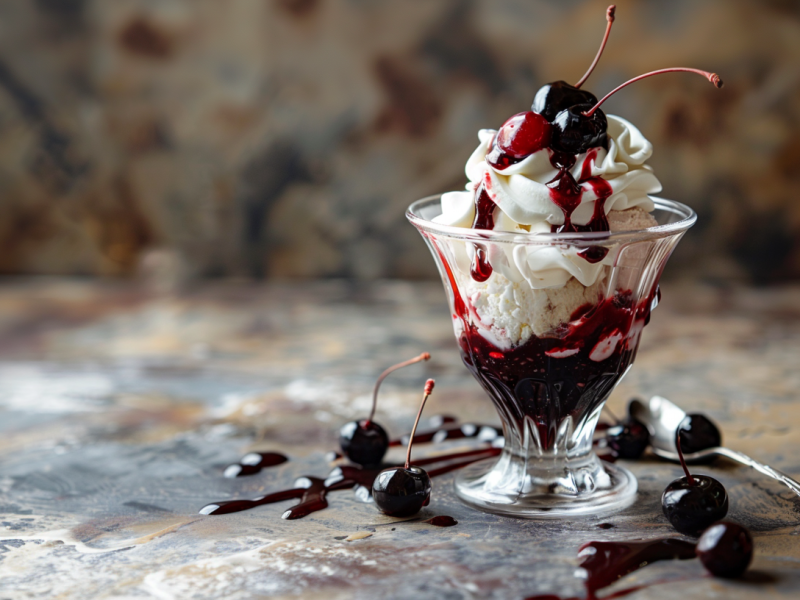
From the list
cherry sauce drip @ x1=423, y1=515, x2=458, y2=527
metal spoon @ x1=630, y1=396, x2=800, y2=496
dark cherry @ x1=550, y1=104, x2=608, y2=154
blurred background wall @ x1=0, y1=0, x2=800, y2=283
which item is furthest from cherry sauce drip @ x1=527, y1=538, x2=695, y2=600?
blurred background wall @ x1=0, y1=0, x2=800, y2=283

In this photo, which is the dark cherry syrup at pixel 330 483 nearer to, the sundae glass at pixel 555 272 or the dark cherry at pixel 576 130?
the sundae glass at pixel 555 272

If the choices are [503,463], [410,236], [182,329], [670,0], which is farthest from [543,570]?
[670,0]

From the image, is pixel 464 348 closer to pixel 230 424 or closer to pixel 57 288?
pixel 230 424

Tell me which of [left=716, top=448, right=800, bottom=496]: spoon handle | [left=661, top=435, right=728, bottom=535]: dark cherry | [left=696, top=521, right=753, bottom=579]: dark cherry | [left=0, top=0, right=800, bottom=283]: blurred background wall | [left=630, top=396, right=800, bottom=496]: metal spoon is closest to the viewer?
[left=696, top=521, right=753, bottom=579]: dark cherry

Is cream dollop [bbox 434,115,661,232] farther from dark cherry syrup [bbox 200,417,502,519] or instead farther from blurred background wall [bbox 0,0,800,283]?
blurred background wall [bbox 0,0,800,283]

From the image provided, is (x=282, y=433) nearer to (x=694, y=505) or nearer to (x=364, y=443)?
(x=364, y=443)

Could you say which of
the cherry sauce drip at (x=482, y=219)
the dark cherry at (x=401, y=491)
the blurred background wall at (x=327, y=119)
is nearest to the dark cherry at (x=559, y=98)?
→ the cherry sauce drip at (x=482, y=219)
